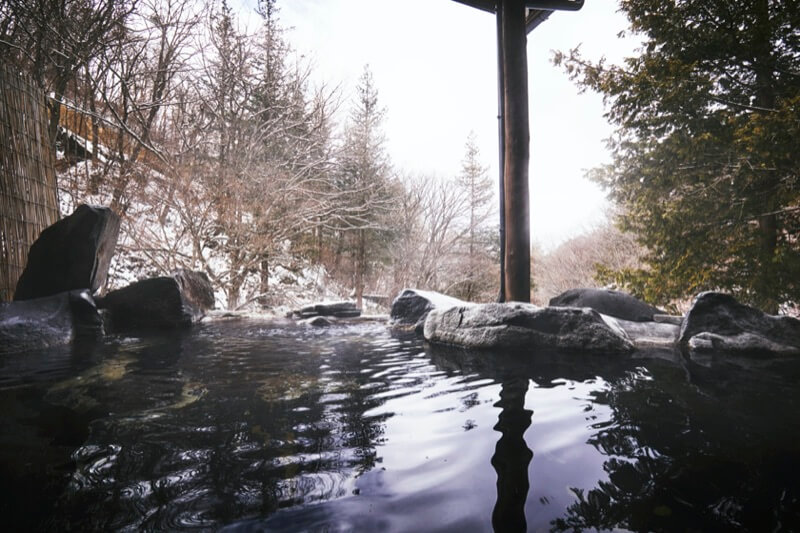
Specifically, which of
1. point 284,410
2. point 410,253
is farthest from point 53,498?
point 410,253

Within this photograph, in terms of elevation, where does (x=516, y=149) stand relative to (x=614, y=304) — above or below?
above

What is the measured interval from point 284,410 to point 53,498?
84 centimetres

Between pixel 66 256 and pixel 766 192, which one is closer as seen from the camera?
pixel 66 256

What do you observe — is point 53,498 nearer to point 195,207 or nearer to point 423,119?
point 195,207

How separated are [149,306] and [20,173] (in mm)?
1886

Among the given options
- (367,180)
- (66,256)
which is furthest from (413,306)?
(367,180)

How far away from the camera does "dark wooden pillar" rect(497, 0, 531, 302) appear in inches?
174

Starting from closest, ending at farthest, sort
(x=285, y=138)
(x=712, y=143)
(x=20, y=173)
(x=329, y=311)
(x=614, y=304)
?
1. (x=20, y=173)
2. (x=614, y=304)
3. (x=712, y=143)
4. (x=329, y=311)
5. (x=285, y=138)

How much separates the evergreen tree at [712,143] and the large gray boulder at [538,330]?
150 inches

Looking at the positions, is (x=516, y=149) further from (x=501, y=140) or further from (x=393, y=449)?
(x=393, y=449)

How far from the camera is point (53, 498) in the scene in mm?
918

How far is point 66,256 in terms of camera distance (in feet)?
13.0

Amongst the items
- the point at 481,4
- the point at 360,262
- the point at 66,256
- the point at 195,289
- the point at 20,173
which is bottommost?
the point at 195,289

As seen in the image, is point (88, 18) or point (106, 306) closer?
point (106, 306)
